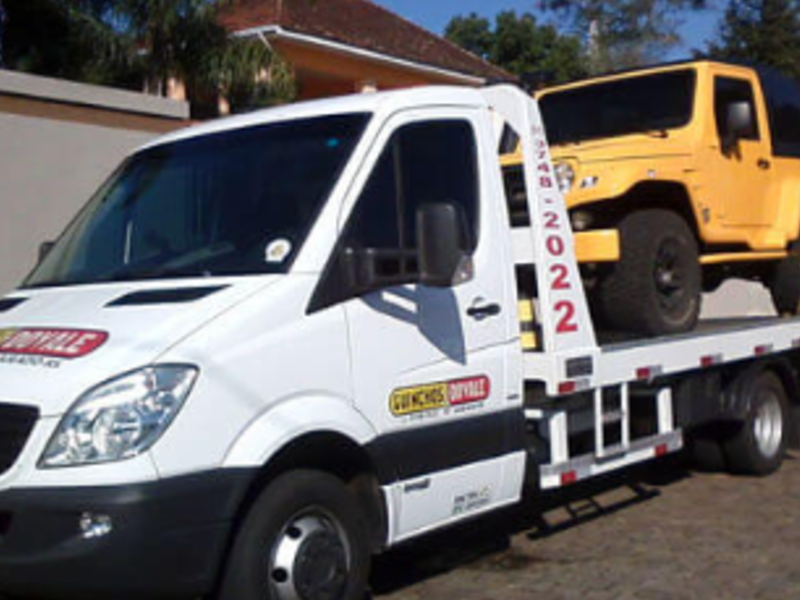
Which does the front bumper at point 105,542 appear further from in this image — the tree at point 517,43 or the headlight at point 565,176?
the tree at point 517,43

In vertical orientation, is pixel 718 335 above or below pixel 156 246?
below

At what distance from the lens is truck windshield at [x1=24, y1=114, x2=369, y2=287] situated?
476cm

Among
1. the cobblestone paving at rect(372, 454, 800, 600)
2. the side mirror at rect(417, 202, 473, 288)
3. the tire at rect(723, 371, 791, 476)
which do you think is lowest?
the cobblestone paving at rect(372, 454, 800, 600)

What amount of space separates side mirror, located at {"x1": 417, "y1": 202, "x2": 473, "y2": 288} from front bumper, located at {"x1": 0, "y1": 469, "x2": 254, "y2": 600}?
1317 mm

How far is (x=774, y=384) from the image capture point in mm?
8445

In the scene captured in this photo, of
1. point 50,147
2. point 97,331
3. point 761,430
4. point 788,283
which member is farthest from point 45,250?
point 788,283

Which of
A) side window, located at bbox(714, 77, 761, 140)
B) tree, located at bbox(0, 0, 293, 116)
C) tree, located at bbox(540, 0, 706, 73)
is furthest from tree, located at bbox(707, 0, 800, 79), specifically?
side window, located at bbox(714, 77, 761, 140)

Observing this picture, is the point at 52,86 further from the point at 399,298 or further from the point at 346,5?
the point at 346,5

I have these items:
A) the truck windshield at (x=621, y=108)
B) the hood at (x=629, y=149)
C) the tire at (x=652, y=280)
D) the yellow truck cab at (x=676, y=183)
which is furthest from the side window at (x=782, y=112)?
the tire at (x=652, y=280)

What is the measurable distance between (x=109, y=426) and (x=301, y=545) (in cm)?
94

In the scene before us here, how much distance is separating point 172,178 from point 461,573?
2575mm

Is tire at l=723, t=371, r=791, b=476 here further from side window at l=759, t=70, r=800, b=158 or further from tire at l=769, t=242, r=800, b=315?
side window at l=759, t=70, r=800, b=158

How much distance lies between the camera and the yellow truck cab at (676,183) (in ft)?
23.3

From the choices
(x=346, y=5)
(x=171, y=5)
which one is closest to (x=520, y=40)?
(x=346, y=5)
